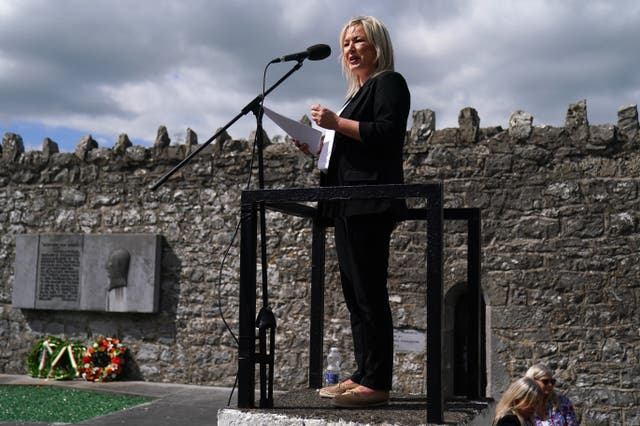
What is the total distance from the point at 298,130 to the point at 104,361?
622cm

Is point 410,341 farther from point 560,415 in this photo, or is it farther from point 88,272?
point 88,272

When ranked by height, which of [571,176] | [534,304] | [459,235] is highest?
[571,176]

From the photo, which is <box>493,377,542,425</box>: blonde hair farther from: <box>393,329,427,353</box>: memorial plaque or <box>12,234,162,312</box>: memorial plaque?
<box>12,234,162,312</box>: memorial plaque

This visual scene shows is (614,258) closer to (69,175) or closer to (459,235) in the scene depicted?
(459,235)

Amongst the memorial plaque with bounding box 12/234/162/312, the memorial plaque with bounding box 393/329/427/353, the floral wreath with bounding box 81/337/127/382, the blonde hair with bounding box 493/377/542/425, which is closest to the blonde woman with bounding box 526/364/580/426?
the blonde hair with bounding box 493/377/542/425

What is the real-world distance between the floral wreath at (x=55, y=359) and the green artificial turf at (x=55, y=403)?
397 millimetres

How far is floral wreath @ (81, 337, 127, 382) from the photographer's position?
8.20m

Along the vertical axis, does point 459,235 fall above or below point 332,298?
above

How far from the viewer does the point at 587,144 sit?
6.79 metres

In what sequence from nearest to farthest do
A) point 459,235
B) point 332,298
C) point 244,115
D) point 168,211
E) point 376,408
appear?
point 376,408 → point 244,115 → point 459,235 → point 332,298 → point 168,211

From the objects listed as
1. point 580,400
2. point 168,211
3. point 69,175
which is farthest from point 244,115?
point 69,175

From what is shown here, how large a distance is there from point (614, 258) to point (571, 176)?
81 centimetres

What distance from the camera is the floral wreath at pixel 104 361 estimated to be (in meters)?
8.20

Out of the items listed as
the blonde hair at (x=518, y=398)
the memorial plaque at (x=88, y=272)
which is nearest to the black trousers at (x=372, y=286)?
the blonde hair at (x=518, y=398)
